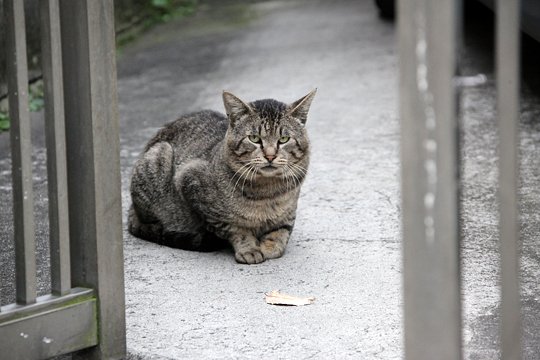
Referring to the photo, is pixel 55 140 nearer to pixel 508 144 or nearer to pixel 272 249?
pixel 508 144

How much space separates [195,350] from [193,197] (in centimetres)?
123

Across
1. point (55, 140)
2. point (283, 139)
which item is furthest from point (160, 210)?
point (55, 140)

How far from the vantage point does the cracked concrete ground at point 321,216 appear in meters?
3.35

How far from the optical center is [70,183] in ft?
9.82

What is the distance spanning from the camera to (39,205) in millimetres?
4898

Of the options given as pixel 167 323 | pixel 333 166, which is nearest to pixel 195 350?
pixel 167 323

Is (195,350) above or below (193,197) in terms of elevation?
below

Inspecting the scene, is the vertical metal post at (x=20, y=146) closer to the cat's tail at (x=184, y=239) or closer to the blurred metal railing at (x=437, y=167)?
the blurred metal railing at (x=437, y=167)

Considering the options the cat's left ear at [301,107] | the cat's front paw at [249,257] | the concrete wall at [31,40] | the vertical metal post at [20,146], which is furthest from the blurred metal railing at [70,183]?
the concrete wall at [31,40]

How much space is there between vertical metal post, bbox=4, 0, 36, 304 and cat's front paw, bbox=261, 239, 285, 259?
1.45m

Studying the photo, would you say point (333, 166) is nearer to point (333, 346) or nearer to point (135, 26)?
point (333, 346)

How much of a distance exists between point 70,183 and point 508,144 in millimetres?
1479

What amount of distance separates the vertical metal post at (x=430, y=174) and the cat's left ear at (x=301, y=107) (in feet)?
7.43

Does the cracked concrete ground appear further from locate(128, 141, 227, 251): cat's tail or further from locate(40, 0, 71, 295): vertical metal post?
locate(40, 0, 71, 295): vertical metal post
